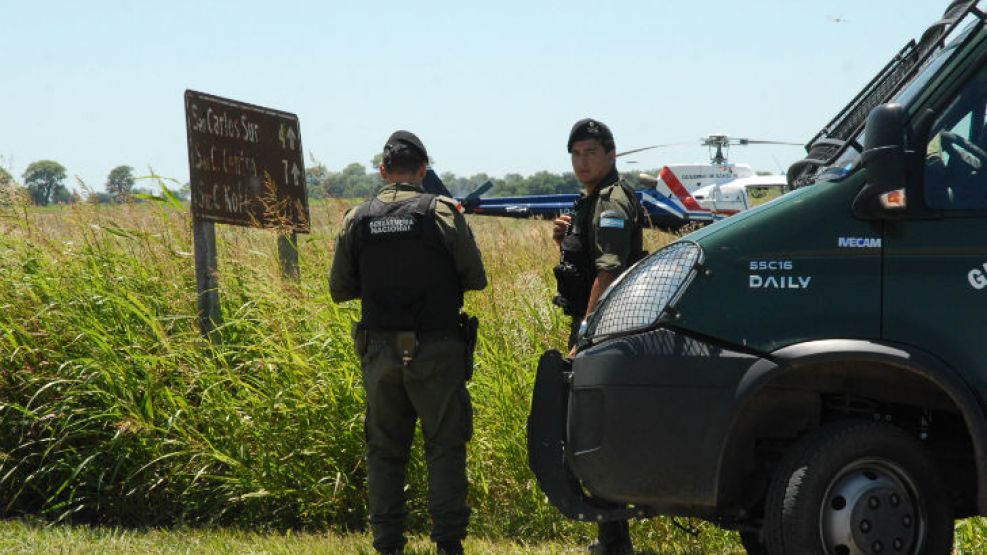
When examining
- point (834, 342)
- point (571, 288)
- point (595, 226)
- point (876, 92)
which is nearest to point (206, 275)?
point (571, 288)

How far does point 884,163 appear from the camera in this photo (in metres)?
4.08

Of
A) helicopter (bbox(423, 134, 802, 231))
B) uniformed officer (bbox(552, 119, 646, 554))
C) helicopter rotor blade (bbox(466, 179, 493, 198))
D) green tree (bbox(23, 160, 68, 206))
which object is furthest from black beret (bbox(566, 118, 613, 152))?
helicopter (bbox(423, 134, 802, 231))

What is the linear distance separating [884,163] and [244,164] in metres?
4.90

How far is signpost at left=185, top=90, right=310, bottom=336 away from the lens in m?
7.51

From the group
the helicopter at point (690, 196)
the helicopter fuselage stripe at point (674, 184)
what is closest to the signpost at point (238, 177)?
the helicopter at point (690, 196)

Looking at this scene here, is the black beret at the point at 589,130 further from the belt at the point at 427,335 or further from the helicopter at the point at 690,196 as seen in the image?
the helicopter at the point at 690,196

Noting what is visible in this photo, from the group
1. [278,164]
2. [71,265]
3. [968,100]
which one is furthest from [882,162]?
[71,265]

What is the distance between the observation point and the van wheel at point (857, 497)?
13.3 ft

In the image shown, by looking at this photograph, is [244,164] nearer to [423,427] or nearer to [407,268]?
[407,268]

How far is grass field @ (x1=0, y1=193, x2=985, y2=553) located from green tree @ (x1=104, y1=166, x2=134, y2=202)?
0.57 meters

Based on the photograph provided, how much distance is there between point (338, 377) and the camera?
21.8ft

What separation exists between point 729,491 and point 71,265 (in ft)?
17.0

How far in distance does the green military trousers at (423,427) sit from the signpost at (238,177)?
197 centimetres

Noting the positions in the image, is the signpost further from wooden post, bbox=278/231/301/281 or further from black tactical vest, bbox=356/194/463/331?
black tactical vest, bbox=356/194/463/331
